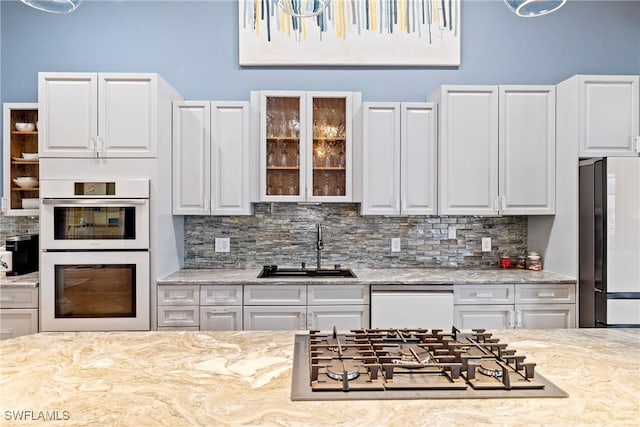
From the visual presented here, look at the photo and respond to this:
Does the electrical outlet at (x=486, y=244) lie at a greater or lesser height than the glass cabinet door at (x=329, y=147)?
lesser

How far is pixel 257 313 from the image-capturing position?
2992 mm

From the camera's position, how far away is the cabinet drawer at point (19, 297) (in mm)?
2945

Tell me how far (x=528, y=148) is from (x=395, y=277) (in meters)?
1.40

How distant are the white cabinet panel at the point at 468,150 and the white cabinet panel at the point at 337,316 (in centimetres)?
99

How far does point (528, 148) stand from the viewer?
10.6 feet

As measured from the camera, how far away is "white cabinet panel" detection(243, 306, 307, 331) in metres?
2.99

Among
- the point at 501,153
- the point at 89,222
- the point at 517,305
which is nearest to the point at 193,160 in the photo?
Answer: the point at 89,222

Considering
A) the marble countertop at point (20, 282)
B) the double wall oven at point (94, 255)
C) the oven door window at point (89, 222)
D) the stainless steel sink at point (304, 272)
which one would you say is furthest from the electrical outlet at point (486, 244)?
the marble countertop at point (20, 282)

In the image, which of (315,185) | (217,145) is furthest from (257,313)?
(217,145)

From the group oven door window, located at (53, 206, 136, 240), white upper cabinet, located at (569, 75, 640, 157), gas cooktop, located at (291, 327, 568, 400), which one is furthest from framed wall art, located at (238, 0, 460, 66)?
gas cooktop, located at (291, 327, 568, 400)

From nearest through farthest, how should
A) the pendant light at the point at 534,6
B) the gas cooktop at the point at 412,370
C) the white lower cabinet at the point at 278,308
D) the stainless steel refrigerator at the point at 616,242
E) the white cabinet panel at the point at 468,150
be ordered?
the gas cooktop at the point at 412,370
the pendant light at the point at 534,6
the stainless steel refrigerator at the point at 616,242
the white lower cabinet at the point at 278,308
the white cabinet panel at the point at 468,150

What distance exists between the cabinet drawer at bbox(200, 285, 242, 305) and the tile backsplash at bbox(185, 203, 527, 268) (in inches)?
24.6

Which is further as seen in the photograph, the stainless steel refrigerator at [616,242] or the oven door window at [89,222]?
the oven door window at [89,222]

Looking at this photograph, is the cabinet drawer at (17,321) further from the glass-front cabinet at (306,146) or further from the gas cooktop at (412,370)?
the gas cooktop at (412,370)
